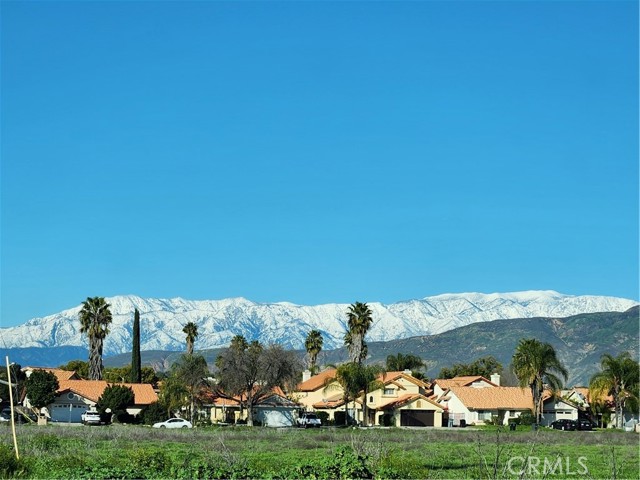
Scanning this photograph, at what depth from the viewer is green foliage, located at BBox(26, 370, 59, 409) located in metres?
84.1

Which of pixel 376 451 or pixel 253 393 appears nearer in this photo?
pixel 376 451

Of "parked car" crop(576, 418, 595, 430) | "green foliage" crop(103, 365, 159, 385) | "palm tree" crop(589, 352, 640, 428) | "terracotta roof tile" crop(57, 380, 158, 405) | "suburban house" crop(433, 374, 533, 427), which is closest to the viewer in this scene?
"parked car" crop(576, 418, 595, 430)

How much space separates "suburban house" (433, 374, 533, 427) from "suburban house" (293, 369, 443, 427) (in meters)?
2.41

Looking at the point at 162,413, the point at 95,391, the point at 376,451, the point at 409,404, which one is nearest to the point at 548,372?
the point at 409,404

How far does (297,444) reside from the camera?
49500mm

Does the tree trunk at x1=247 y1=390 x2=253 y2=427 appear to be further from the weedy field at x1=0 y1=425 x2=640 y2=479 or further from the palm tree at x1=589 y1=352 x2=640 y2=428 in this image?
the palm tree at x1=589 y1=352 x2=640 y2=428

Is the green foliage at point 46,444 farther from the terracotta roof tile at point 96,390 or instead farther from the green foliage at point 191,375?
the terracotta roof tile at point 96,390

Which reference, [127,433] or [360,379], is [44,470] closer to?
[127,433]

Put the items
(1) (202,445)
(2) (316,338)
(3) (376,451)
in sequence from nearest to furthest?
(3) (376,451)
(1) (202,445)
(2) (316,338)

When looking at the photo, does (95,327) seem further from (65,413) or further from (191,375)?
(191,375)

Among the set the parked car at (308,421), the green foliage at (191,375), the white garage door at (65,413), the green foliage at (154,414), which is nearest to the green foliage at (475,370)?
the parked car at (308,421)

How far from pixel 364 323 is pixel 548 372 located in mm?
33014

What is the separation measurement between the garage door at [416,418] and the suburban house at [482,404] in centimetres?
210

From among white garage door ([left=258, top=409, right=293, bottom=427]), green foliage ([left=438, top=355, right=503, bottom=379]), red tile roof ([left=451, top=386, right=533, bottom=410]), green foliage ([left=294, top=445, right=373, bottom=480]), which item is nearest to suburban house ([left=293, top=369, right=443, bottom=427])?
red tile roof ([left=451, top=386, right=533, bottom=410])
